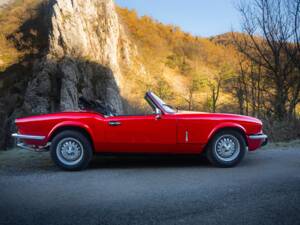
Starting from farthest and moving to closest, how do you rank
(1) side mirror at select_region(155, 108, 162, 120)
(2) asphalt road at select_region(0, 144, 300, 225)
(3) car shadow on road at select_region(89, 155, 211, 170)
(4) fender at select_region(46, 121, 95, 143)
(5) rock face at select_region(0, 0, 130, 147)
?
(5) rock face at select_region(0, 0, 130, 147)
(3) car shadow on road at select_region(89, 155, 211, 170)
(1) side mirror at select_region(155, 108, 162, 120)
(4) fender at select_region(46, 121, 95, 143)
(2) asphalt road at select_region(0, 144, 300, 225)

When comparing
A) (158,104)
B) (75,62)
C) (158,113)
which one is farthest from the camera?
(75,62)

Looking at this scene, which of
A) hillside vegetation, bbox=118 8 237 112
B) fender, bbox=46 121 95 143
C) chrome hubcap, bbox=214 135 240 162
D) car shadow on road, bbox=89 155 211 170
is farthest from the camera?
hillside vegetation, bbox=118 8 237 112

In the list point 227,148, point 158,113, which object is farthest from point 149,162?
point 227,148

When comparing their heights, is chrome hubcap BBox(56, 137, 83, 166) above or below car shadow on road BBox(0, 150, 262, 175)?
above

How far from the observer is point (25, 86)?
83.0ft

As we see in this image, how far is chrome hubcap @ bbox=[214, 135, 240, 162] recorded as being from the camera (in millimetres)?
6094

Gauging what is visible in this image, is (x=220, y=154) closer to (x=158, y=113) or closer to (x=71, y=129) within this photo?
(x=158, y=113)

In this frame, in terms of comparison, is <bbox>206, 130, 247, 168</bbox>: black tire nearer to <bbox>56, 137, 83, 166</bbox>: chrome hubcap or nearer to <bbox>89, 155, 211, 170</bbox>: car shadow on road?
<bbox>89, 155, 211, 170</bbox>: car shadow on road

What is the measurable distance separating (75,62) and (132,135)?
21096mm

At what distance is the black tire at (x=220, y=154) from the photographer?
6.06 meters

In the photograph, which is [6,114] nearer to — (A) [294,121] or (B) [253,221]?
(A) [294,121]

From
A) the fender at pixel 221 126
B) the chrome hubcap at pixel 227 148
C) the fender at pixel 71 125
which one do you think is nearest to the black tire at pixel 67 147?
the fender at pixel 71 125

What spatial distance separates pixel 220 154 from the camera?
609 cm

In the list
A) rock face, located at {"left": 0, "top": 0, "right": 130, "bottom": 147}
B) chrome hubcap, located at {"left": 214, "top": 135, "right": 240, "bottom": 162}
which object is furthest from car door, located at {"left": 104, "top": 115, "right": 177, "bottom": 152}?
rock face, located at {"left": 0, "top": 0, "right": 130, "bottom": 147}
